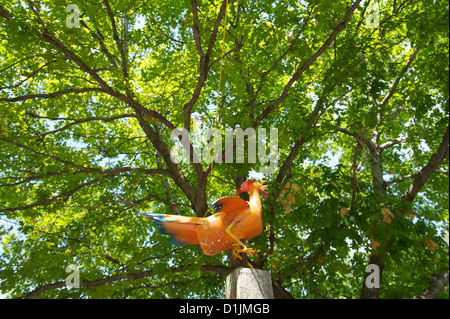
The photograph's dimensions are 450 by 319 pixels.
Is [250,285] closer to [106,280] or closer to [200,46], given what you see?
[200,46]

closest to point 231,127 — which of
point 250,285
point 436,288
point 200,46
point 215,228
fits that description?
point 200,46

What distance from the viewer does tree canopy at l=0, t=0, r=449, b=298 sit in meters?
5.32

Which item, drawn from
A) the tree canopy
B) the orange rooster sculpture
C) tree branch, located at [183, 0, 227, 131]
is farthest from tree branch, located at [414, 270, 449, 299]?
tree branch, located at [183, 0, 227, 131]

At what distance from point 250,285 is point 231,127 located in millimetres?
4264

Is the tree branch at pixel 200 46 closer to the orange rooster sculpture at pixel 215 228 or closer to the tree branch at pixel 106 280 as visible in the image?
the orange rooster sculpture at pixel 215 228

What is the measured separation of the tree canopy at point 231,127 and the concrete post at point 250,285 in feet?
6.32

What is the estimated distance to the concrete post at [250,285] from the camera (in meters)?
2.71

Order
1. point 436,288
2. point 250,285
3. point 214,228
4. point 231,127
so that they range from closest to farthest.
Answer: point 250,285 → point 214,228 → point 436,288 → point 231,127

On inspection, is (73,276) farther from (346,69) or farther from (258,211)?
(346,69)

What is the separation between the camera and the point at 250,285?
2.73m

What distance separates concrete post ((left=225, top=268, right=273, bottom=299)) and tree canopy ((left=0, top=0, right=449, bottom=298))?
1927 mm

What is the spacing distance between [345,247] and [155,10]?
8027mm

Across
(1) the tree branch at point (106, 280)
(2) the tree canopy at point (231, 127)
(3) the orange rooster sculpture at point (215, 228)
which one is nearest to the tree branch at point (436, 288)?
(2) the tree canopy at point (231, 127)

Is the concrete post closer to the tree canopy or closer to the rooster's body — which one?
the rooster's body
